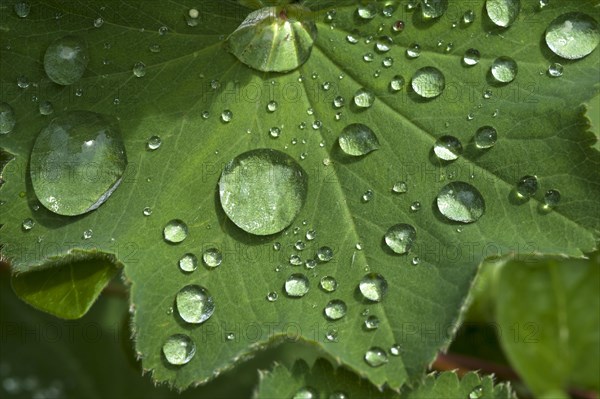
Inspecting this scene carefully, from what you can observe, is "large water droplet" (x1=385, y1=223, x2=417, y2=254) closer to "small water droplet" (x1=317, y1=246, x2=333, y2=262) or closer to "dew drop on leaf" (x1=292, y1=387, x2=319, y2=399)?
"small water droplet" (x1=317, y1=246, x2=333, y2=262)

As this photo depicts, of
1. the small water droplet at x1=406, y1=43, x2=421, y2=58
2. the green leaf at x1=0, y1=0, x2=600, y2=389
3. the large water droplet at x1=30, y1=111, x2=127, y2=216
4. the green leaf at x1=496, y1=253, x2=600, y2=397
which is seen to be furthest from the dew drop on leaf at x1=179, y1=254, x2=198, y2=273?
the green leaf at x1=496, y1=253, x2=600, y2=397

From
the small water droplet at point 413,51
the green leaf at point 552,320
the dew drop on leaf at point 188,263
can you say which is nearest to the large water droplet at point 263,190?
the dew drop on leaf at point 188,263

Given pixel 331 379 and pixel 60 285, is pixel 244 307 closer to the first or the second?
pixel 331 379

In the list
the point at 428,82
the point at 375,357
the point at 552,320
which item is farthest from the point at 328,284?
the point at 552,320

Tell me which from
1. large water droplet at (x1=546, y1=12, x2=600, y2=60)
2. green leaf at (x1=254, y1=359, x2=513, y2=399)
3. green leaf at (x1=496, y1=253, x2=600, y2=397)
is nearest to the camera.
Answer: large water droplet at (x1=546, y1=12, x2=600, y2=60)

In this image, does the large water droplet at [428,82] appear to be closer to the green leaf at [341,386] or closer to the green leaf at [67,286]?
the green leaf at [341,386]

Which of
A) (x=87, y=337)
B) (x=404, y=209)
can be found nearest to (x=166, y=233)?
(x=404, y=209)
